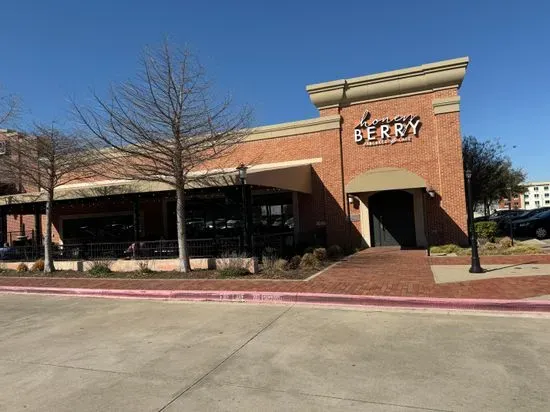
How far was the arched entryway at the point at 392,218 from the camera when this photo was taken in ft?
64.5

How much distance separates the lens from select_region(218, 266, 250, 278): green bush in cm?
1308

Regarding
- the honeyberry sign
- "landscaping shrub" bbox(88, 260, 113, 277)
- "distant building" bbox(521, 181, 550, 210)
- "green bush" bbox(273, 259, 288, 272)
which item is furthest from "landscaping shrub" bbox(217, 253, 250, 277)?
"distant building" bbox(521, 181, 550, 210)

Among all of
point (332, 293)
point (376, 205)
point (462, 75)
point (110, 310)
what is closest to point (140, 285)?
point (110, 310)

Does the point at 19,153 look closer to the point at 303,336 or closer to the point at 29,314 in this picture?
the point at 29,314

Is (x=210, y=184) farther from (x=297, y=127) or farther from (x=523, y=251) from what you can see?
(x=523, y=251)

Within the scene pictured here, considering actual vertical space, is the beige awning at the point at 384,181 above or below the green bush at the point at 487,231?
above

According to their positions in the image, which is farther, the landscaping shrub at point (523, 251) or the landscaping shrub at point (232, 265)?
the landscaping shrub at point (523, 251)

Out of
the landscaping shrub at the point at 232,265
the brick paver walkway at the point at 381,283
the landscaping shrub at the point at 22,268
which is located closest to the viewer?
the brick paver walkway at the point at 381,283

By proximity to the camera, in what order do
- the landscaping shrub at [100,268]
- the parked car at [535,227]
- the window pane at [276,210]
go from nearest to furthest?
the landscaping shrub at [100,268] < the window pane at [276,210] < the parked car at [535,227]

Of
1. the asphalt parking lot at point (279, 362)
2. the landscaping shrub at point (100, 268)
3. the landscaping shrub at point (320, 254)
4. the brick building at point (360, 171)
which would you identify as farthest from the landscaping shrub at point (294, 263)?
the landscaping shrub at point (100, 268)

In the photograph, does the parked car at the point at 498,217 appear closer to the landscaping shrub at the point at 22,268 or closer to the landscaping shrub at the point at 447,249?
the landscaping shrub at the point at 447,249

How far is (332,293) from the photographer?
9734 mm

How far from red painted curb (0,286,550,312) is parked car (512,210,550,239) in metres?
17.5

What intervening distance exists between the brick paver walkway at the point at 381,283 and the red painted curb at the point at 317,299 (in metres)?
0.37
